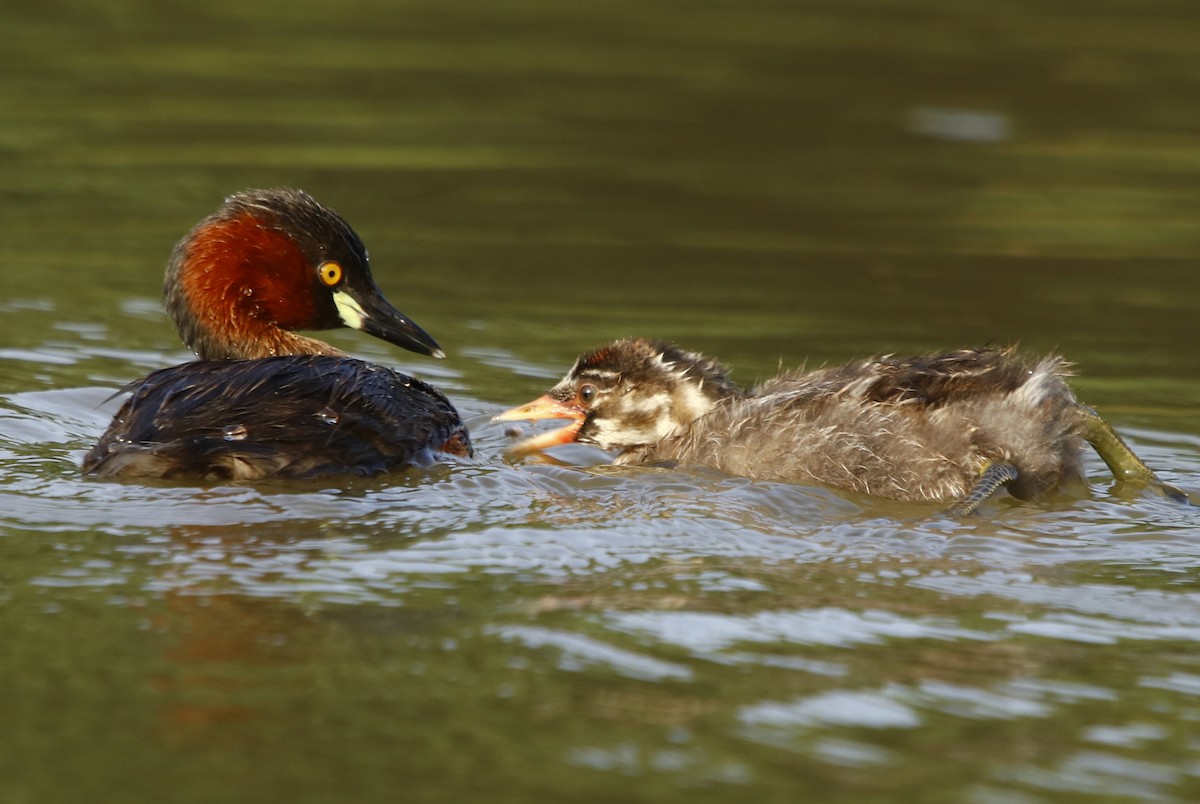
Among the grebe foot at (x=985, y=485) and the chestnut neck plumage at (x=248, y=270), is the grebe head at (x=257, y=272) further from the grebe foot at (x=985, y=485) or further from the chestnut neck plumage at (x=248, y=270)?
the grebe foot at (x=985, y=485)

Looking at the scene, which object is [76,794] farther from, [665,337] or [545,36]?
[545,36]

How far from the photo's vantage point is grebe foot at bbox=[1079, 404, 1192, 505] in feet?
23.1

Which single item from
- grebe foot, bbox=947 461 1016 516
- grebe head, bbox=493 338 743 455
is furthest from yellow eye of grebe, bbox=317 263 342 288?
grebe foot, bbox=947 461 1016 516

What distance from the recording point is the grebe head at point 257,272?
753 centimetres

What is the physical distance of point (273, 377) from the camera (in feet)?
21.9

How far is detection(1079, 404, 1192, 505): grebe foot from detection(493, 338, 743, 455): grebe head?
1415 mm

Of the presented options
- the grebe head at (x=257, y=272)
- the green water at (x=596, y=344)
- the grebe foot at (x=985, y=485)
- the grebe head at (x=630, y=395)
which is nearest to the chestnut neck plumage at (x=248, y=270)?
the grebe head at (x=257, y=272)

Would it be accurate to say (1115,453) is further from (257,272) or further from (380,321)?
Result: (257,272)

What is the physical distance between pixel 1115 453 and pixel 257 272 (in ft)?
11.2

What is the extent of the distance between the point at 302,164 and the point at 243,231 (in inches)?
221

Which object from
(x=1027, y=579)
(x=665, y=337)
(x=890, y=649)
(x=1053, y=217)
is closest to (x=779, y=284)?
(x=665, y=337)

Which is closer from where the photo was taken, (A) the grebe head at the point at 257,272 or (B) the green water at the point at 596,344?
(B) the green water at the point at 596,344

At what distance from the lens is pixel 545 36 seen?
17312 mm

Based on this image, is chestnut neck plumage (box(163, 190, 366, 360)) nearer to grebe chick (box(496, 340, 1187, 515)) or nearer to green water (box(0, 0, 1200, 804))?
green water (box(0, 0, 1200, 804))
